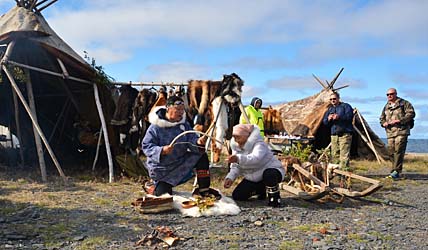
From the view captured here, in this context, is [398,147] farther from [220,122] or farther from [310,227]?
[310,227]

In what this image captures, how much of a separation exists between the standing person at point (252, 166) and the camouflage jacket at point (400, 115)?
11.8ft

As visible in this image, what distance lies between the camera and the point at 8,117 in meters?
9.05

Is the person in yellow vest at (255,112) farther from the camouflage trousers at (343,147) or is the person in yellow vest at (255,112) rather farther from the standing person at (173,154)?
the standing person at (173,154)

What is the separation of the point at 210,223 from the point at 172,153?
1047 mm

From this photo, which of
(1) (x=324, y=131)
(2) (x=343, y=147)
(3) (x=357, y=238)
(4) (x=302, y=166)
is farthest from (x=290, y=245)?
(1) (x=324, y=131)

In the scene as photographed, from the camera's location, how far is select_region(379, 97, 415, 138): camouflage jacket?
310 inches

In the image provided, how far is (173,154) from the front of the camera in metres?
5.18

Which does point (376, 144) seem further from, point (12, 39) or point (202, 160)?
point (12, 39)

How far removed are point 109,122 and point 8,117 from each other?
2663 millimetres

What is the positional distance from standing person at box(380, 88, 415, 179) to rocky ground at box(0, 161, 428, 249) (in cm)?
197

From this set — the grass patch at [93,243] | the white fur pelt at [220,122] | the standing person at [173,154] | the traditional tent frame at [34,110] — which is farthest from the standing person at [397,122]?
the grass patch at [93,243]

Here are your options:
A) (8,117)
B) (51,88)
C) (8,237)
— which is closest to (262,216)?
(8,237)

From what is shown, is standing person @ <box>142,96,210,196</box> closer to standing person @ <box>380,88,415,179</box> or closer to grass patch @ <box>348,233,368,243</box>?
grass patch @ <box>348,233,368,243</box>

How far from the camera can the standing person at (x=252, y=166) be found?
5.26m
